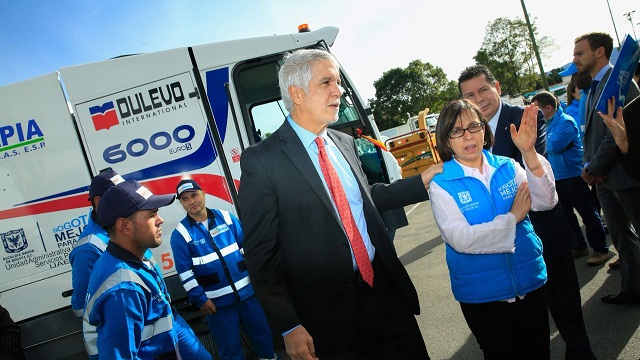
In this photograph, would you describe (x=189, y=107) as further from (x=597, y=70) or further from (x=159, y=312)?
(x=597, y=70)

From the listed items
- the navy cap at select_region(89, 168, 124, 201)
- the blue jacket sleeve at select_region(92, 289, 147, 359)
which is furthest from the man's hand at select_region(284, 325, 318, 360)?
the navy cap at select_region(89, 168, 124, 201)

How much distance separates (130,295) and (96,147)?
9.63 ft

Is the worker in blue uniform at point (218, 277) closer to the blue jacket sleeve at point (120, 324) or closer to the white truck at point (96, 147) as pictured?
the white truck at point (96, 147)

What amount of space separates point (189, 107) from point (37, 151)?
5.43ft

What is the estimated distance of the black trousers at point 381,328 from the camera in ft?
6.46

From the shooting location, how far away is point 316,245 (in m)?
1.89

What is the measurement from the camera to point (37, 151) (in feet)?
13.4

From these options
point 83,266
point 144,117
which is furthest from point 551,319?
point 144,117

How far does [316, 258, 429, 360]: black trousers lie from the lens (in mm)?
1968

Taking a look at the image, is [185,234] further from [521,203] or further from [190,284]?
[521,203]

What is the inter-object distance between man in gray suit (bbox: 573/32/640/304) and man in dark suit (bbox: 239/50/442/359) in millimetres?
1949

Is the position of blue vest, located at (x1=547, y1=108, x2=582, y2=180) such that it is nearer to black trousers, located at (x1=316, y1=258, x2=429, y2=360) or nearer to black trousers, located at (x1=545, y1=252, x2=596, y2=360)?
black trousers, located at (x1=545, y1=252, x2=596, y2=360)

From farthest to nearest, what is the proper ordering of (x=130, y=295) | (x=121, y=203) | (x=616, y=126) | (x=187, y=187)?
(x=187, y=187) < (x=616, y=126) < (x=121, y=203) < (x=130, y=295)

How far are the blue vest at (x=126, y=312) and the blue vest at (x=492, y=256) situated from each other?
1.65m
